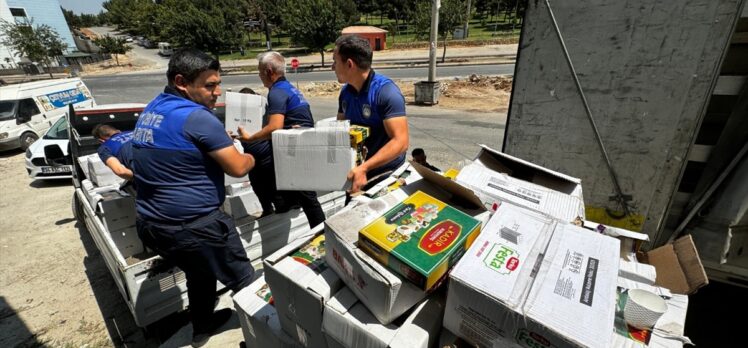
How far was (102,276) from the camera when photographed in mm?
3746

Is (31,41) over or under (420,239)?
over

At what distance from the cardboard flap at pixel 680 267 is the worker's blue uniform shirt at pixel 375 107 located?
66.3 inches

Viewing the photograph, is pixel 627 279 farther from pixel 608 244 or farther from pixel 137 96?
pixel 137 96

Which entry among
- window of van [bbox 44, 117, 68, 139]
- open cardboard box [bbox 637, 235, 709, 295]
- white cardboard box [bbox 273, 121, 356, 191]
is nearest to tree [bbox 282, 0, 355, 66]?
window of van [bbox 44, 117, 68, 139]

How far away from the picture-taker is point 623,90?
236 centimetres

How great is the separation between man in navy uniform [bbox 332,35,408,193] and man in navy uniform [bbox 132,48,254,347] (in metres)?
0.84

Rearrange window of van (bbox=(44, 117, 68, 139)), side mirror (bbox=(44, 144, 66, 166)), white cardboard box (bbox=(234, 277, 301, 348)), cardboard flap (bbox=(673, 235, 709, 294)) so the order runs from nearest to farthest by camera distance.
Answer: cardboard flap (bbox=(673, 235, 709, 294)) → white cardboard box (bbox=(234, 277, 301, 348)) → side mirror (bbox=(44, 144, 66, 166)) → window of van (bbox=(44, 117, 68, 139))

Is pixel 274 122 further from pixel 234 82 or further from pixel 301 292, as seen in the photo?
pixel 234 82

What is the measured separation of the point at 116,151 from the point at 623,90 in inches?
174

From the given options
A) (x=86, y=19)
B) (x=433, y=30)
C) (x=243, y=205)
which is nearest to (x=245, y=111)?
(x=243, y=205)

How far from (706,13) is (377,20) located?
58.0m

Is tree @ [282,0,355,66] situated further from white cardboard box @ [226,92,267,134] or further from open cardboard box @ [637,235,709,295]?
open cardboard box @ [637,235,709,295]

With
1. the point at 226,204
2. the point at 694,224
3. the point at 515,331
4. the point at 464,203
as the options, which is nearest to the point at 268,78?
the point at 226,204

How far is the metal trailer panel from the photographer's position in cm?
212
